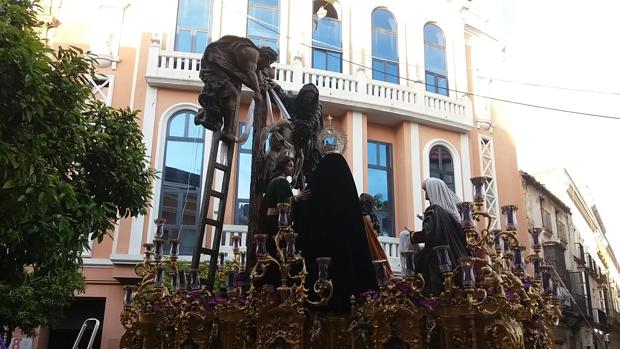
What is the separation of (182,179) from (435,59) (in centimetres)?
1013

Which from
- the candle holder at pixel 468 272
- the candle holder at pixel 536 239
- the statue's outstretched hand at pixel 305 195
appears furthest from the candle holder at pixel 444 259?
the statue's outstretched hand at pixel 305 195

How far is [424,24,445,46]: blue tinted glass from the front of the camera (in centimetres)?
2172

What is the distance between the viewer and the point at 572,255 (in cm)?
3138

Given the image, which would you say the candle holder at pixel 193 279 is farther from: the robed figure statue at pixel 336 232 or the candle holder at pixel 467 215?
the candle holder at pixel 467 215

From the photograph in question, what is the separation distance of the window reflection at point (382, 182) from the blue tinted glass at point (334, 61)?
2.71m

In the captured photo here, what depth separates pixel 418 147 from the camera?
1972 centimetres

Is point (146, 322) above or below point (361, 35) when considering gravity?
below

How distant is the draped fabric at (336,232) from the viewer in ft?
18.3

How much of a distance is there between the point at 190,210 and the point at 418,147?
7700mm

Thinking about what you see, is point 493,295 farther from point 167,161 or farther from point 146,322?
point 167,161

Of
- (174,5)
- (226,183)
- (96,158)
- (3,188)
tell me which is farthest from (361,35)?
(3,188)

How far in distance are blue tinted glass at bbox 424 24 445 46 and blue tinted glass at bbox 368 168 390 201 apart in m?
5.57

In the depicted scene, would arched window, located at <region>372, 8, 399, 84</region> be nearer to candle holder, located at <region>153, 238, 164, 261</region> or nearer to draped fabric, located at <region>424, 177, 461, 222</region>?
draped fabric, located at <region>424, 177, 461, 222</region>

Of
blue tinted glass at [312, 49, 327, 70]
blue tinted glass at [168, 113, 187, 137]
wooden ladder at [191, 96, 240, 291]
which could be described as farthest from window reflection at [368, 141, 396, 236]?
wooden ladder at [191, 96, 240, 291]
